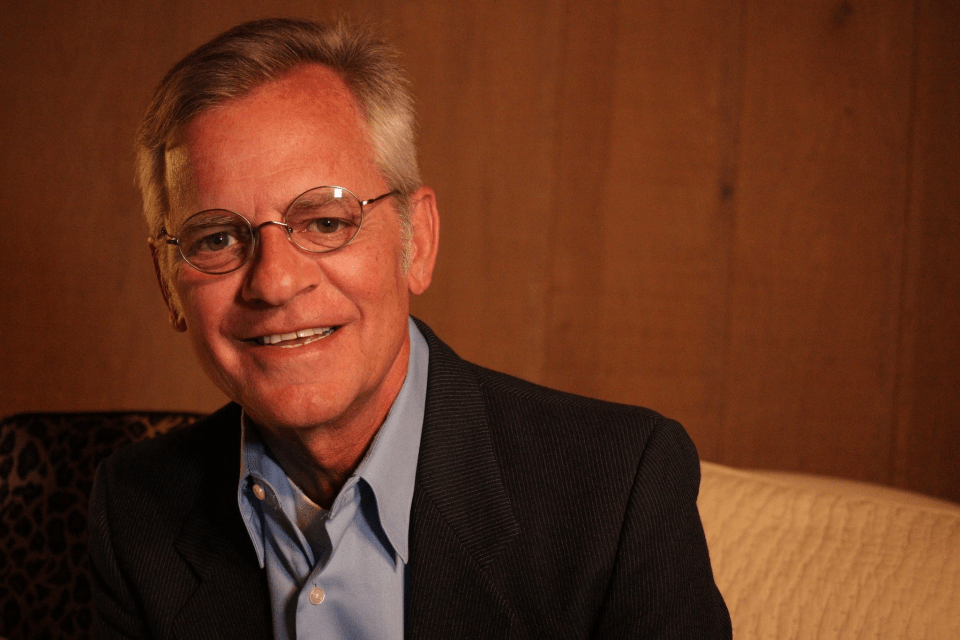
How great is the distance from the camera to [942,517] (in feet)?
4.77

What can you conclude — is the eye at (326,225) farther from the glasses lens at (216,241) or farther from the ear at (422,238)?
the ear at (422,238)

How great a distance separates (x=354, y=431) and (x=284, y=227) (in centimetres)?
41

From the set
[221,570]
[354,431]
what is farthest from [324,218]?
[221,570]

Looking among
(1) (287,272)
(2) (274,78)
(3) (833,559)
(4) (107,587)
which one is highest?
(2) (274,78)

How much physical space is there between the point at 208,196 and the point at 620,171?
1.93 m

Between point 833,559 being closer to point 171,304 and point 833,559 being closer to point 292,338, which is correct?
point 292,338

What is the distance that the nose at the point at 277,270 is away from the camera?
50.9 inches

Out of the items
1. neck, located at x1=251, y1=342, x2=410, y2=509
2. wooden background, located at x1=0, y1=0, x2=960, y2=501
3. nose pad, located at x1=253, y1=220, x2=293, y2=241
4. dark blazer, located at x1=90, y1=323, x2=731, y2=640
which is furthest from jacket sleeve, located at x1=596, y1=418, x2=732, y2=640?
wooden background, located at x1=0, y1=0, x2=960, y2=501

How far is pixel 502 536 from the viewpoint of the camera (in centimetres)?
136

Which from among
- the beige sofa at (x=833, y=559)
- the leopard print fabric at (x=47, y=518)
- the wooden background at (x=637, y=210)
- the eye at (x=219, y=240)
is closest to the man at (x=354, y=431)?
the eye at (x=219, y=240)

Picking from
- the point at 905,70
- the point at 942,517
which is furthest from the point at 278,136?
the point at 905,70

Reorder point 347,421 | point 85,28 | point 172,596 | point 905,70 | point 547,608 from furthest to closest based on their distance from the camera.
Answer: point 85,28, point 905,70, point 172,596, point 347,421, point 547,608

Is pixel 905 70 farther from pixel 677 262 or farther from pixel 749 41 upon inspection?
pixel 677 262

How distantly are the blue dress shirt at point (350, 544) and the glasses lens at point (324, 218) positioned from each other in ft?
1.12
